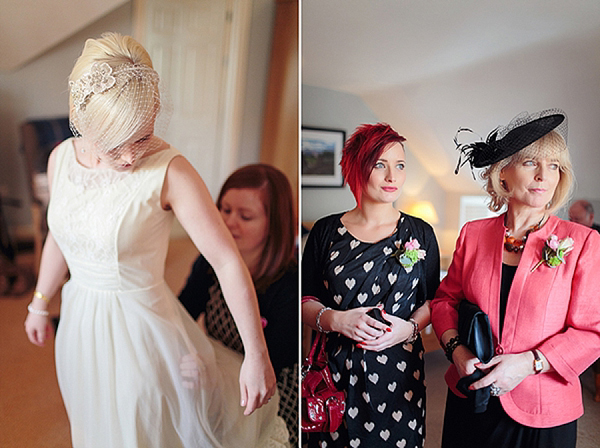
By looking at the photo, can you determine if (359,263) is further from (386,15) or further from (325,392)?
(386,15)

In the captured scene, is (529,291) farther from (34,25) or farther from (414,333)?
(34,25)

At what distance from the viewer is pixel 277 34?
147 centimetres

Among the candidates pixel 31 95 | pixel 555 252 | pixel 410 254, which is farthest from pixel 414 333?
pixel 31 95

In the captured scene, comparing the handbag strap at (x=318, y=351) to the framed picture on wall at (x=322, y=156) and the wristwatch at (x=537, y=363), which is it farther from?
the wristwatch at (x=537, y=363)

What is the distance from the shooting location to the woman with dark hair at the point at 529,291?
1141mm

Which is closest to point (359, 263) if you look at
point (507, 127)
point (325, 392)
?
point (325, 392)

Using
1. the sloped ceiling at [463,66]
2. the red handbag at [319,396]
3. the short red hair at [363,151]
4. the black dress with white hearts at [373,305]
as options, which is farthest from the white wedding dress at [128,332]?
the sloped ceiling at [463,66]

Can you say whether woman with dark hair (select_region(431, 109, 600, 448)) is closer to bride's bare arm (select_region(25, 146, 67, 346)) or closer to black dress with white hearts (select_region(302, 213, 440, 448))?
black dress with white hearts (select_region(302, 213, 440, 448))

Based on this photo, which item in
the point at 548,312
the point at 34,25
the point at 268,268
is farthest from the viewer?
the point at 268,268

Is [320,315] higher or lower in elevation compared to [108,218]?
lower

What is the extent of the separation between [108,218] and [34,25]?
60 centimetres

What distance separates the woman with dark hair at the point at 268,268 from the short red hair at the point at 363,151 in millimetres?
236

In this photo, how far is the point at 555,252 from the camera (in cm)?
114

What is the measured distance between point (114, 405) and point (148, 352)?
0.19m
